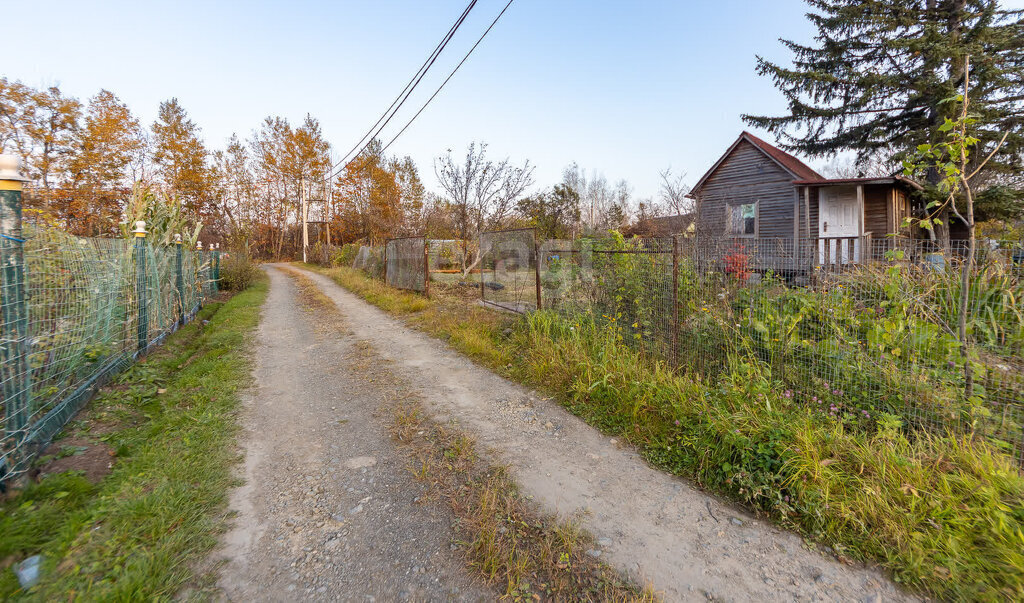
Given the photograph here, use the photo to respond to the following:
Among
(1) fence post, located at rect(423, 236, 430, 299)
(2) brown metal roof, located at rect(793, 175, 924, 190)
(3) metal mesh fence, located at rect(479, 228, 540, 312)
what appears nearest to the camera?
(3) metal mesh fence, located at rect(479, 228, 540, 312)

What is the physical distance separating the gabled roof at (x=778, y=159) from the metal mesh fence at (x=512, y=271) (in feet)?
43.1

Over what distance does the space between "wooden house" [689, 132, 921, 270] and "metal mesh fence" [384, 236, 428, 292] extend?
938 cm

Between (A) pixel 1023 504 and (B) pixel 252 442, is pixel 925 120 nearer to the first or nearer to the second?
(A) pixel 1023 504

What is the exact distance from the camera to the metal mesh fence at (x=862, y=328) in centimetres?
284

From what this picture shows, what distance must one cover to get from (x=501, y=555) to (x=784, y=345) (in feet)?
9.86

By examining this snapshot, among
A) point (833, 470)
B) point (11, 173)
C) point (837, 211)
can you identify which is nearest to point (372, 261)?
point (11, 173)

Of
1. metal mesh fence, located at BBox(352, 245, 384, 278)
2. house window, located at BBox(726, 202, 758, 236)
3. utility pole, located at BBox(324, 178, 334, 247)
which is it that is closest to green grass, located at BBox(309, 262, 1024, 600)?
metal mesh fence, located at BBox(352, 245, 384, 278)

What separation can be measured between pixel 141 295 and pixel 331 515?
214 inches

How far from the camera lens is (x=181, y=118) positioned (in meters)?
28.4

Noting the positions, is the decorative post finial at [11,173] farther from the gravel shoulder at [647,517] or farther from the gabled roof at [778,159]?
the gabled roof at [778,159]

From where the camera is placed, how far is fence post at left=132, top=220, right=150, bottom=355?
225 inches

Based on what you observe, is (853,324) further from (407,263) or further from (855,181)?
(855,181)

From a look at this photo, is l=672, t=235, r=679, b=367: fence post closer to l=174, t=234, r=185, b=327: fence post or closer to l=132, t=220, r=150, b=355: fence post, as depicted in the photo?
l=132, t=220, r=150, b=355: fence post

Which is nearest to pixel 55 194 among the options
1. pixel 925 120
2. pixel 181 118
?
pixel 181 118
